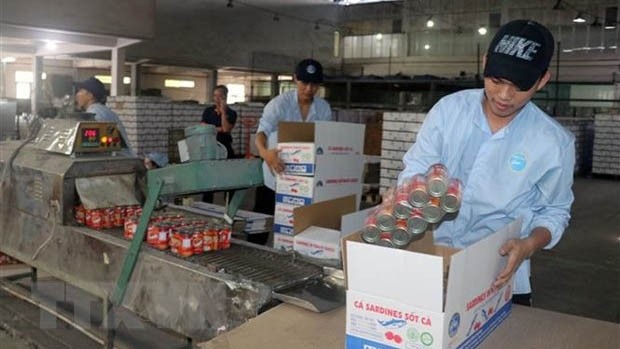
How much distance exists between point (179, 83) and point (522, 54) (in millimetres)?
20055

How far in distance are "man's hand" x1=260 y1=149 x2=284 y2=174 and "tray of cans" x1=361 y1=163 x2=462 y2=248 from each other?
2028mm

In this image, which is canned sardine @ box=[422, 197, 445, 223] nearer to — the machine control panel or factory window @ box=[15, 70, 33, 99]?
the machine control panel

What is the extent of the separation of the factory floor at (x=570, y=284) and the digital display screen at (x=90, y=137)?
1.00 metres

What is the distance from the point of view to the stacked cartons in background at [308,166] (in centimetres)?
319

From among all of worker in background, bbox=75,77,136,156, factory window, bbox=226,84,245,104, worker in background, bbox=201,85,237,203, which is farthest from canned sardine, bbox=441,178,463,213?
factory window, bbox=226,84,245,104

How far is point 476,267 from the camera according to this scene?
3.71ft

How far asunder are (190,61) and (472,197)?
1489cm

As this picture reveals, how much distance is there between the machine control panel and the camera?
2.84 m

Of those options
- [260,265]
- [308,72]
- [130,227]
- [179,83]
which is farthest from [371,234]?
[179,83]

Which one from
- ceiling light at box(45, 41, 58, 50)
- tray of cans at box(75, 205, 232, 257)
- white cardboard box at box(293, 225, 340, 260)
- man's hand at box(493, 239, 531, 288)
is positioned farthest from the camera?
ceiling light at box(45, 41, 58, 50)

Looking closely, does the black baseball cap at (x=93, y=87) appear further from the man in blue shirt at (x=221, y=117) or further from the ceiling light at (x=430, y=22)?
the ceiling light at (x=430, y=22)

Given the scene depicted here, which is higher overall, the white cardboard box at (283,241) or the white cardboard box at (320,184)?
the white cardboard box at (320,184)

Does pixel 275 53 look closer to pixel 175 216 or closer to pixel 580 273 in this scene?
pixel 580 273

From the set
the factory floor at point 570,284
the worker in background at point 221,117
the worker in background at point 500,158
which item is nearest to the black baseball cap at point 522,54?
the worker in background at point 500,158
